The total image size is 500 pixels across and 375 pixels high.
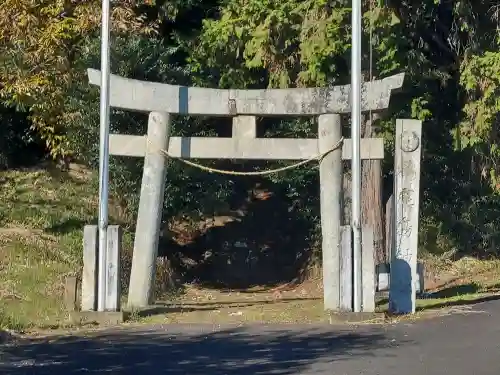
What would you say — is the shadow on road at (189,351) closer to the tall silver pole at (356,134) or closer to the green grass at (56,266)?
the tall silver pole at (356,134)

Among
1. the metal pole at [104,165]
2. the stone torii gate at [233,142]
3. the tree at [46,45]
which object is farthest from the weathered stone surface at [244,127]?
the tree at [46,45]

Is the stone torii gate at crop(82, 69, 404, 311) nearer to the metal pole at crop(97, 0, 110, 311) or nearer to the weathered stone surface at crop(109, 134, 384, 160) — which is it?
the weathered stone surface at crop(109, 134, 384, 160)

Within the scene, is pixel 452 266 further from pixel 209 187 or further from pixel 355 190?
pixel 355 190

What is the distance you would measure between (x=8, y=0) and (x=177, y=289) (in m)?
6.73

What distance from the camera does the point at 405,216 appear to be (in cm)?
1427

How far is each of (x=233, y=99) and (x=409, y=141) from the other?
105 inches

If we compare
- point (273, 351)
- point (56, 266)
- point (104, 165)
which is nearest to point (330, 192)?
point (104, 165)

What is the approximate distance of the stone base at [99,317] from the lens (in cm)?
1322

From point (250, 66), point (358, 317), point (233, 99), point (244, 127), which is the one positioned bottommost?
point (358, 317)

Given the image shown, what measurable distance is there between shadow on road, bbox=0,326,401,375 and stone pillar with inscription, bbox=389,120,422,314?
1975mm

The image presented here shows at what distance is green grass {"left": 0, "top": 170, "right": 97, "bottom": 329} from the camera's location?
15.1 m

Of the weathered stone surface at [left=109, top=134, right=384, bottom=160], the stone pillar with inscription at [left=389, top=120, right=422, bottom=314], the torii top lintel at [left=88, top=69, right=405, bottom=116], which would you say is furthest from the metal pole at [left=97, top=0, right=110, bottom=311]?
the stone pillar with inscription at [left=389, top=120, right=422, bottom=314]

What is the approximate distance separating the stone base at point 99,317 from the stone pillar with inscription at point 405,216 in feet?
12.7

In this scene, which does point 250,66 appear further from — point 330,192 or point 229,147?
point 330,192
